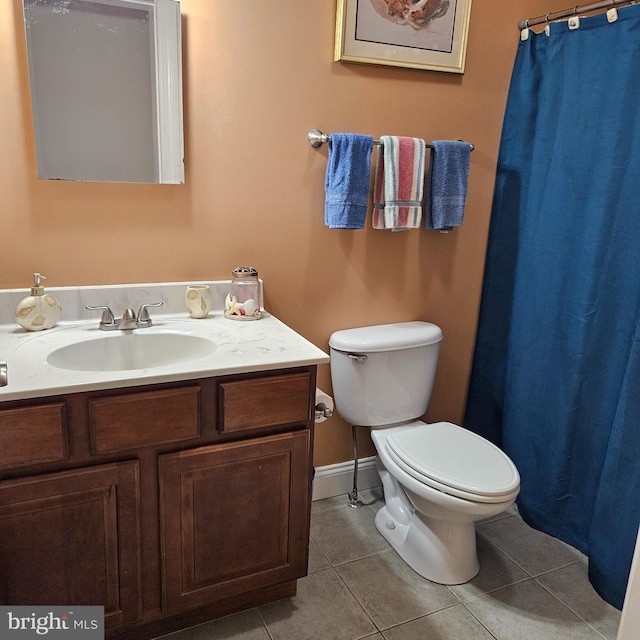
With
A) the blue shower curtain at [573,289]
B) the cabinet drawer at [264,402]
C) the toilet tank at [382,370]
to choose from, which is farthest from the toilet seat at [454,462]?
the cabinet drawer at [264,402]

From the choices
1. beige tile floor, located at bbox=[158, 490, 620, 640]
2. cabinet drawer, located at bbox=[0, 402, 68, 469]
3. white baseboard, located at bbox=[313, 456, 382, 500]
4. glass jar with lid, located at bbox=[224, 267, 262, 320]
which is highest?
glass jar with lid, located at bbox=[224, 267, 262, 320]

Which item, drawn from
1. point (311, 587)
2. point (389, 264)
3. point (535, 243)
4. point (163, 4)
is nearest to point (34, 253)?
point (163, 4)

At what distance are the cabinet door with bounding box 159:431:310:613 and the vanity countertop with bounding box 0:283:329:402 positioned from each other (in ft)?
0.72

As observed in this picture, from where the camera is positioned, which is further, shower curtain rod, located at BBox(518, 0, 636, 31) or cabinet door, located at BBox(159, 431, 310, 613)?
shower curtain rod, located at BBox(518, 0, 636, 31)

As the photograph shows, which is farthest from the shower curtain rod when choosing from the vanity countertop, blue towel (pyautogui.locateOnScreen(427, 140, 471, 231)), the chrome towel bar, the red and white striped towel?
the vanity countertop

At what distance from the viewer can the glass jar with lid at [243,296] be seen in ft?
5.62

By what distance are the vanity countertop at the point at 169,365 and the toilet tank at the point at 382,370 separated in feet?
1.14

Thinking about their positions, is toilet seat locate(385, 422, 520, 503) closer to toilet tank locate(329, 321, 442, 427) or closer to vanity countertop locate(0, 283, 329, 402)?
toilet tank locate(329, 321, 442, 427)

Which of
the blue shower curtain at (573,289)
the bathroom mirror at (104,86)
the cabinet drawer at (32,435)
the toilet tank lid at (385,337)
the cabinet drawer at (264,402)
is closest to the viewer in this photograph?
the cabinet drawer at (32,435)

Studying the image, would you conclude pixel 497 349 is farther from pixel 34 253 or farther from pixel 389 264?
pixel 34 253

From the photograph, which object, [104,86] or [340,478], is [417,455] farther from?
[104,86]

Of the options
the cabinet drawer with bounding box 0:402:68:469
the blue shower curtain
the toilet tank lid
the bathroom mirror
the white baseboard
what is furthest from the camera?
the white baseboard

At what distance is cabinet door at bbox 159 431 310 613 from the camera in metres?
1.37

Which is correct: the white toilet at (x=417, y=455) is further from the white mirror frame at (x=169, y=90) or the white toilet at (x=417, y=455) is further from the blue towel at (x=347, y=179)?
the white mirror frame at (x=169, y=90)
